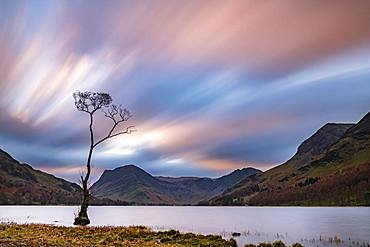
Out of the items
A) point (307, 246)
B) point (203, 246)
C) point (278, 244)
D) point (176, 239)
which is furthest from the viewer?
point (307, 246)

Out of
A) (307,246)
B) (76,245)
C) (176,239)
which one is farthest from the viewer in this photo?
(307,246)

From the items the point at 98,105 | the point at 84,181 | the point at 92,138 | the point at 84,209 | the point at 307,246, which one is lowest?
the point at 307,246

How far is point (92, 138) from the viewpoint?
65.3 m

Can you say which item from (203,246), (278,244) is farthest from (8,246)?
(278,244)

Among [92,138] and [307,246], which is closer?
[307,246]

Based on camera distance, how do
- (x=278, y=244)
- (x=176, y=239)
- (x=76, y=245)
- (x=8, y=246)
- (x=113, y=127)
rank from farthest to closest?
(x=113, y=127) → (x=176, y=239) → (x=278, y=244) → (x=76, y=245) → (x=8, y=246)

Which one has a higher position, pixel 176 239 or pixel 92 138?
pixel 92 138

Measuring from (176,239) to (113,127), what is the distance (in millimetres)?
30567

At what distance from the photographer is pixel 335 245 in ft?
163

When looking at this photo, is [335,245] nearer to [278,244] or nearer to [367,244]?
[367,244]

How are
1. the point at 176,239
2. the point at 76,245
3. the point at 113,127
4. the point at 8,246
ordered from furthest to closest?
1. the point at 113,127
2. the point at 176,239
3. the point at 76,245
4. the point at 8,246

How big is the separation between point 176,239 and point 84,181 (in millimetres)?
26451

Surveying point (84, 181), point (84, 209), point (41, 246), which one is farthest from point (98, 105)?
point (41, 246)

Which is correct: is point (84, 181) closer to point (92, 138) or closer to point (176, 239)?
point (92, 138)
